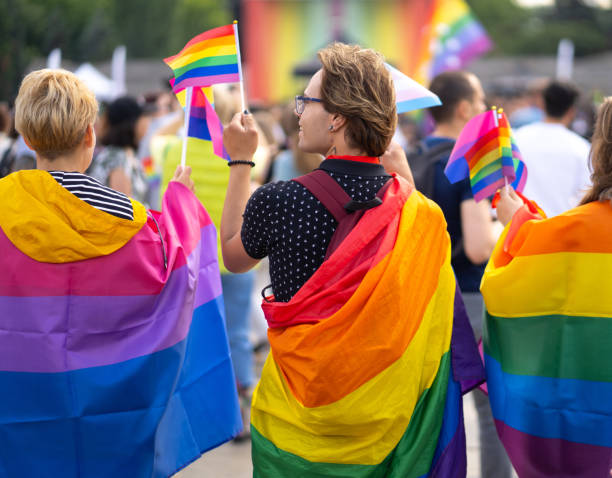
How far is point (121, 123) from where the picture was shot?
5.54 meters

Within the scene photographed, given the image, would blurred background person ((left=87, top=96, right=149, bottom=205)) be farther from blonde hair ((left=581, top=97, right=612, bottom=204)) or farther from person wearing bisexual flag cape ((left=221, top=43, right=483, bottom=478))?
blonde hair ((left=581, top=97, right=612, bottom=204))

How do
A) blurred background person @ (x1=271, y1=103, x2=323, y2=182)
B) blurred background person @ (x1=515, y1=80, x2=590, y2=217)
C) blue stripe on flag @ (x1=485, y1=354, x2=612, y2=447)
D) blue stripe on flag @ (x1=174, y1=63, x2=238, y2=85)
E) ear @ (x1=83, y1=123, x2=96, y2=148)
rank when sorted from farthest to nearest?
blurred background person @ (x1=271, y1=103, x2=323, y2=182)
blurred background person @ (x1=515, y1=80, x2=590, y2=217)
blue stripe on flag @ (x1=174, y1=63, x2=238, y2=85)
ear @ (x1=83, y1=123, x2=96, y2=148)
blue stripe on flag @ (x1=485, y1=354, x2=612, y2=447)

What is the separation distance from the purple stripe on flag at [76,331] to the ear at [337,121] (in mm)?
871

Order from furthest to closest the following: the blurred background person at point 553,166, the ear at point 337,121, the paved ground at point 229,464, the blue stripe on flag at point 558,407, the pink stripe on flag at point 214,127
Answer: the blurred background person at point 553,166
the paved ground at point 229,464
the pink stripe on flag at point 214,127
the blue stripe on flag at point 558,407
the ear at point 337,121

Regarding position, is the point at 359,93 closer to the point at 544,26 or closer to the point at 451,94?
the point at 451,94

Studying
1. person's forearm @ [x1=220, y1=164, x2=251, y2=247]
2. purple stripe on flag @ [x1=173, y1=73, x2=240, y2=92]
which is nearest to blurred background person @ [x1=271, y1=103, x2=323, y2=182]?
purple stripe on flag @ [x1=173, y1=73, x2=240, y2=92]

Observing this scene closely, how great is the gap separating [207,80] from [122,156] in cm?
204

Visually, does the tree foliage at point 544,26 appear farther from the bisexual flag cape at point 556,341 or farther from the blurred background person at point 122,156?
the bisexual flag cape at point 556,341

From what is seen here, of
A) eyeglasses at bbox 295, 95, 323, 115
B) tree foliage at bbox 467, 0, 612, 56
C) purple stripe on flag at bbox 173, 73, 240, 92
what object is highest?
tree foliage at bbox 467, 0, 612, 56

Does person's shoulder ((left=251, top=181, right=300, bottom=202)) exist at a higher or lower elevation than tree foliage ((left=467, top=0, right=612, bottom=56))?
lower

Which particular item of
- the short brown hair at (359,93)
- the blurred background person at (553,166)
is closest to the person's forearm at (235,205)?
the short brown hair at (359,93)

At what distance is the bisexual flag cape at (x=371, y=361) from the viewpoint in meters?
2.53

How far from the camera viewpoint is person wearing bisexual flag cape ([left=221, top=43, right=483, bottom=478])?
2.54 meters

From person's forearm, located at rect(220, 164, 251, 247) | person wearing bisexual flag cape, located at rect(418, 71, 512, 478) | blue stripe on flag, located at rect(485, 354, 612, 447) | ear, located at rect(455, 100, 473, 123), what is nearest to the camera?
blue stripe on flag, located at rect(485, 354, 612, 447)
